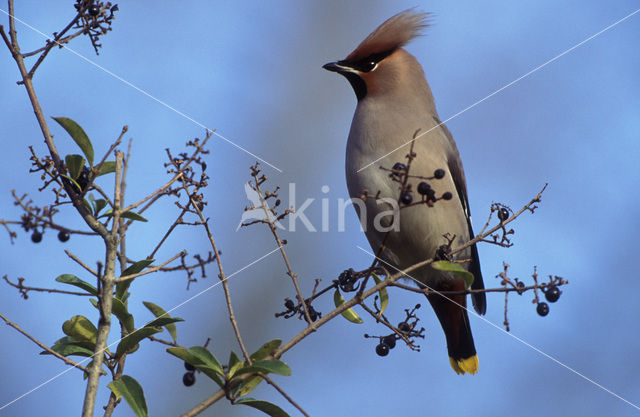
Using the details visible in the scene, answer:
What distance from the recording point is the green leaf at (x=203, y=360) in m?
1.71

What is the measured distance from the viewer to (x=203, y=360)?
67.3 inches

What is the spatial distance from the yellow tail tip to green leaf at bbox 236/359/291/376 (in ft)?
6.94

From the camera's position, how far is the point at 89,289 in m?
1.80

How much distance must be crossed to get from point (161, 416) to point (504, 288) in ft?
10.7

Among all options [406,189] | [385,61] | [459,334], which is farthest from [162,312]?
[385,61]

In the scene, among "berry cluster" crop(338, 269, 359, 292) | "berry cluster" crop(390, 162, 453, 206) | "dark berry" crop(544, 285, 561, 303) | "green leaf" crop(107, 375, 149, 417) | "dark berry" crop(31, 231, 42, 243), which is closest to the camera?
"green leaf" crop(107, 375, 149, 417)

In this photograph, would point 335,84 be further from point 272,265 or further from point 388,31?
point 388,31

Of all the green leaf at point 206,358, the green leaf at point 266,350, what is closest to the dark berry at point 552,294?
the green leaf at point 266,350

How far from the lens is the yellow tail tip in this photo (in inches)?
142

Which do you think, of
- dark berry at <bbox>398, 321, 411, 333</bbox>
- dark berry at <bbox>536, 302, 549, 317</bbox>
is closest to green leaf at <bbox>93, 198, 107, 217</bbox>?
dark berry at <bbox>398, 321, 411, 333</bbox>

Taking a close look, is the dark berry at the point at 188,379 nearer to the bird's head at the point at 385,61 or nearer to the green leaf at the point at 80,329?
the green leaf at the point at 80,329

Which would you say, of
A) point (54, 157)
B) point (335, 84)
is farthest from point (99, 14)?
Result: point (335, 84)

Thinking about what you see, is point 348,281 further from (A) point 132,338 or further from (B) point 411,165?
(A) point 132,338

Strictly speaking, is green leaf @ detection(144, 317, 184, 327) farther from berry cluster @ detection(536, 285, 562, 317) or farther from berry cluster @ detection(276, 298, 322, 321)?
berry cluster @ detection(536, 285, 562, 317)
